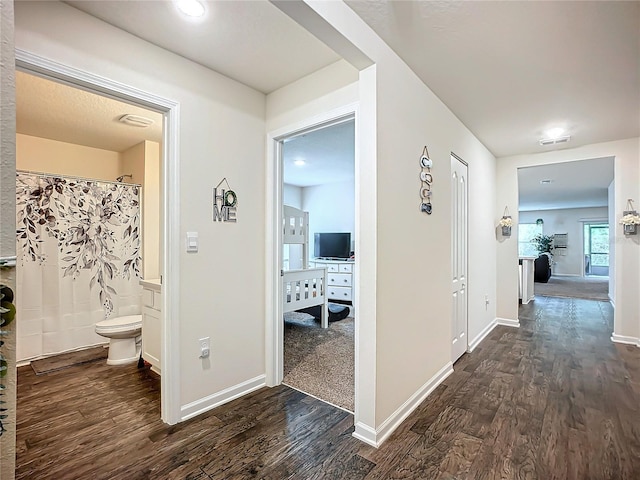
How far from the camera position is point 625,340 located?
3.88 meters

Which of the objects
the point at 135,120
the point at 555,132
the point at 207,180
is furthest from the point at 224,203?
the point at 555,132

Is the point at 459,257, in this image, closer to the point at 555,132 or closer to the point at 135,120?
the point at 555,132

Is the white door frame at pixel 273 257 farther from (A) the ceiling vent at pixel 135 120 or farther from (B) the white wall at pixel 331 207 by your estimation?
(B) the white wall at pixel 331 207

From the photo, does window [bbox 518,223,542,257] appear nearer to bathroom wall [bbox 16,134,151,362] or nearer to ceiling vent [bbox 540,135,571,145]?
ceiling vent [bbox 540,135,571,145]

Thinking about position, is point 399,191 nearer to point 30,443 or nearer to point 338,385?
point 338,385

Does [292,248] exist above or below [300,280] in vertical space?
above

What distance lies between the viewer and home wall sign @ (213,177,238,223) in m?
2.38

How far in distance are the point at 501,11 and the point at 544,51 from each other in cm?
60

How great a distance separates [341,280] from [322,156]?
2491 mm

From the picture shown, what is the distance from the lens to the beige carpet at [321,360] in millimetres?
2611

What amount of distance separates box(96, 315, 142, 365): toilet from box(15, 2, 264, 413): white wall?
1401 millimetres

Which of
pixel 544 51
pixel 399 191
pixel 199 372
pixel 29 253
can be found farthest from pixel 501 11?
pixel 29 253

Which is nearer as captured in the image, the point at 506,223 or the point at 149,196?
the point at 149,196

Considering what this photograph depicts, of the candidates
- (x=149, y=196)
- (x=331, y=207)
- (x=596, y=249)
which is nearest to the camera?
(x=149, y=196)
